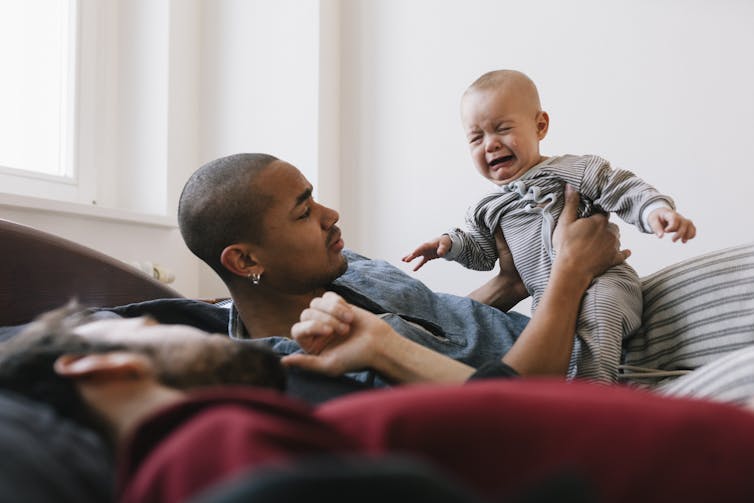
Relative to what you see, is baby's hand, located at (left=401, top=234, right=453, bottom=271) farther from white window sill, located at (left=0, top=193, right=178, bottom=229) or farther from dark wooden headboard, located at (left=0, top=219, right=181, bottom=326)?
white window sill, located at (left=0, top=193, right=178, bottom=229)

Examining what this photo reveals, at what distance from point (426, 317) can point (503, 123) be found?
465mm

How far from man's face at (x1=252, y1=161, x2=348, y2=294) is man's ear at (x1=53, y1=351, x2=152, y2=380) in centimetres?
86

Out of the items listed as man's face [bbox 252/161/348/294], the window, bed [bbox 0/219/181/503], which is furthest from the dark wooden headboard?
the window

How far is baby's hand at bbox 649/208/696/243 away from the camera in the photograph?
4.19 feet

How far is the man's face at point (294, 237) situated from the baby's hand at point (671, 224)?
612mm

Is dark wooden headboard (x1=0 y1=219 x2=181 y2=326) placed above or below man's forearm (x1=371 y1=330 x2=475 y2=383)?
above

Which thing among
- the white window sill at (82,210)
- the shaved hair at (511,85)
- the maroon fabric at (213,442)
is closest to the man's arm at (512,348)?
the shaved hair at (511,85)

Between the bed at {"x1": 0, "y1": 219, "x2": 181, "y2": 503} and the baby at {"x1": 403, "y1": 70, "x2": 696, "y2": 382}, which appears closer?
the bed at {"x1": 0, "y1": 219, "x2": 181, "y2": 503}

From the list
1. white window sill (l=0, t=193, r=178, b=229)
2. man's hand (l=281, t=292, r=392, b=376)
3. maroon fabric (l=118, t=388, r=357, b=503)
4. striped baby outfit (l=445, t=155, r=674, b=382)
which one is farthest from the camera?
white window sill (l=0, t=193, r=178, b=229)

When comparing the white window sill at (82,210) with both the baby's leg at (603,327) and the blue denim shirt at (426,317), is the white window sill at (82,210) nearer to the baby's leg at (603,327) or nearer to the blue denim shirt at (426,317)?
the blue denim shirt at (426,317)

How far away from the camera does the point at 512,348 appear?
133cm

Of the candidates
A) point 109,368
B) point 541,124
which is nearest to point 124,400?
point 109,368

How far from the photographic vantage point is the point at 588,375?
136cm

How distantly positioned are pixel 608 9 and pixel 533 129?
90 cm
